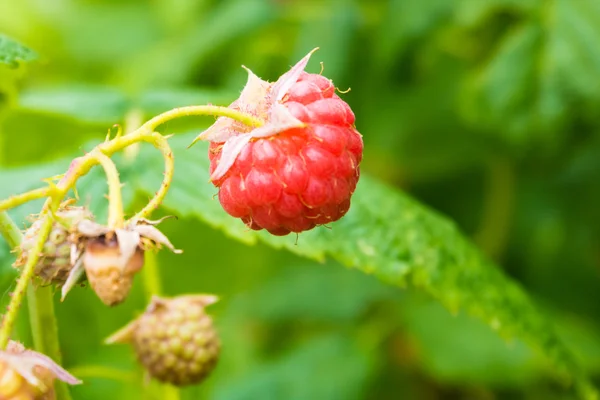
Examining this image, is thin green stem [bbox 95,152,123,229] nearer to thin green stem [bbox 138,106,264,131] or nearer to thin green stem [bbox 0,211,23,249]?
thin green stem [bbox 138,106,264,131]

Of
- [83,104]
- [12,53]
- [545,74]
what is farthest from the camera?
[545,74]

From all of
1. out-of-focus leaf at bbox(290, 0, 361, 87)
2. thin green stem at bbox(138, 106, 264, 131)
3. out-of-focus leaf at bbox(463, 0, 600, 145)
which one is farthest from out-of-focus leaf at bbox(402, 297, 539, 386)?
thin green stem at bbox(138, 106, 264, 131)

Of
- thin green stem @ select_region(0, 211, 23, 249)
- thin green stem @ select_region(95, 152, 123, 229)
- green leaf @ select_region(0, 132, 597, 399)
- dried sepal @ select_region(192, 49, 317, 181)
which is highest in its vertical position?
dried sepal @ select_region(192, 49, 317, 181)

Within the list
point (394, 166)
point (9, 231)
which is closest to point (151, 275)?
point (9, 231)

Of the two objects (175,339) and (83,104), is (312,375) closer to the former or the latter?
(83,104)

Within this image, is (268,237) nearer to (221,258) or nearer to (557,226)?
(557,226)

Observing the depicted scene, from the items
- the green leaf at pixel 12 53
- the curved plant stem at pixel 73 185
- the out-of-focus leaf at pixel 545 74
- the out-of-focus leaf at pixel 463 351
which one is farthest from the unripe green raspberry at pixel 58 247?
the out-of-focus leaf at pixel 463 351
